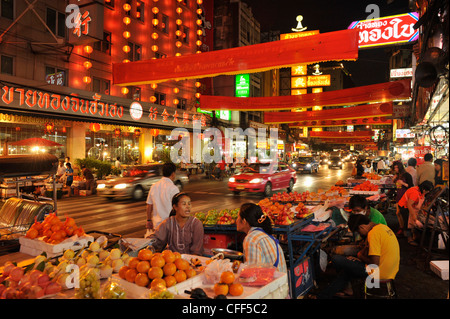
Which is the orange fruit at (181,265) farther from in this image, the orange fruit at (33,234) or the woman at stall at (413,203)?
the woman at stall at (413,203)

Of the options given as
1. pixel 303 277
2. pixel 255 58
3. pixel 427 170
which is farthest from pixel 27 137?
pixel 427 170

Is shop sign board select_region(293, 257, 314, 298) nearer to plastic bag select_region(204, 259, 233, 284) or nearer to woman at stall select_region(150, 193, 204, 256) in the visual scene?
woman at stall select_region(150, 193, 204, 256)

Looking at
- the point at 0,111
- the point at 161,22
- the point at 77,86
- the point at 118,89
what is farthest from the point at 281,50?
the point at 161,22

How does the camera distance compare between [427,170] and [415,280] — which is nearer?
[415,280]

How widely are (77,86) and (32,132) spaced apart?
4.39m

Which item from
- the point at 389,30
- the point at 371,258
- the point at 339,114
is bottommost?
the point at 371,258

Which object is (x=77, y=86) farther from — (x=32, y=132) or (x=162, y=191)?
(x=162, y=191)

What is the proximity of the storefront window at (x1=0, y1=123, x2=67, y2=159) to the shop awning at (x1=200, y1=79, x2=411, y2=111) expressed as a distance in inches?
402

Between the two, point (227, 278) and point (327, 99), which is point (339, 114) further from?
point (227, 278)

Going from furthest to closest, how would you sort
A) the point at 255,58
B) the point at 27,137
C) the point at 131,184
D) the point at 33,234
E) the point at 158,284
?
1. the point at 27,137
2. the point at 131,184
3. the point at 255,58
4. the point at 33,234
5. the point at 158,284

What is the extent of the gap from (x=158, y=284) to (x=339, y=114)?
20310 mm

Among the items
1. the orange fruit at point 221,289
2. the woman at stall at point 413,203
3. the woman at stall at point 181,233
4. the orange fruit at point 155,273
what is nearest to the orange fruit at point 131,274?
the orange fruit at point 155,273

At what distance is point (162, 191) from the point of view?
591 centimetres

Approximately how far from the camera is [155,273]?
2.93 meters
